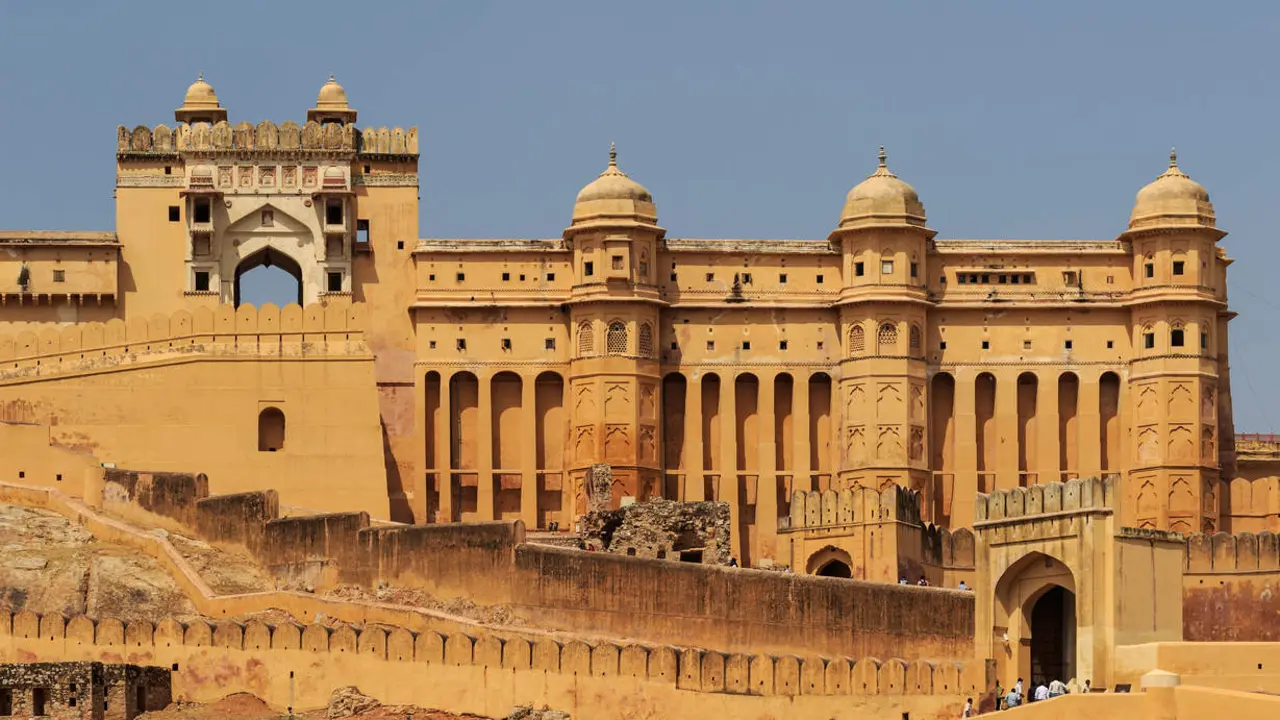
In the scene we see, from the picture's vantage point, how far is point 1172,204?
224 ft

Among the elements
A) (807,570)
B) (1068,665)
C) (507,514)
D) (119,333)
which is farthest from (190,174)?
(1068,665)

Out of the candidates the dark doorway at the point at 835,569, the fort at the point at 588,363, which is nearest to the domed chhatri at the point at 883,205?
the fort at the point at 588,363

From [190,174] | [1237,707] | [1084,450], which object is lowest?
[1237,707]

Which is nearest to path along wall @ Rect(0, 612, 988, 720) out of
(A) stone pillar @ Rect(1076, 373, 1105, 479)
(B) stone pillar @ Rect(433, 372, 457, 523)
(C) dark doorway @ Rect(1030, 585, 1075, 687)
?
(C) dark doorway @ Rect(1030, 585, 1075, 687)

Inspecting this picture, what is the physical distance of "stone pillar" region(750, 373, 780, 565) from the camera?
67312mm

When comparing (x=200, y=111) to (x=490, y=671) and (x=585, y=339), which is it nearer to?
(x=585, y=339)

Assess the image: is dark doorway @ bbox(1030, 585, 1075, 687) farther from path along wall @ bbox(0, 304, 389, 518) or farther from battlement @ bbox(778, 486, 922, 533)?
path along wall @ bbox(0, 304, 389, 518)

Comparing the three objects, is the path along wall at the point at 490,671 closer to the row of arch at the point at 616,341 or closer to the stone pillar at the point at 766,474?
the row of arch at the point at 616,341

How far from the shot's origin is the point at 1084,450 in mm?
68125

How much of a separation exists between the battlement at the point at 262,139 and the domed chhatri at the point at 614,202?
437cm

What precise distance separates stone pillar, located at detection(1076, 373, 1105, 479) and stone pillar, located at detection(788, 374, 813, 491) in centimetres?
602

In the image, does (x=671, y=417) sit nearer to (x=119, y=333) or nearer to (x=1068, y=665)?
(x=119, y=333)

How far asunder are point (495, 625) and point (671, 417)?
54.2 feet

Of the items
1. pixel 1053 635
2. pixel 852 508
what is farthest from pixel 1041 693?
pixel 852 508
